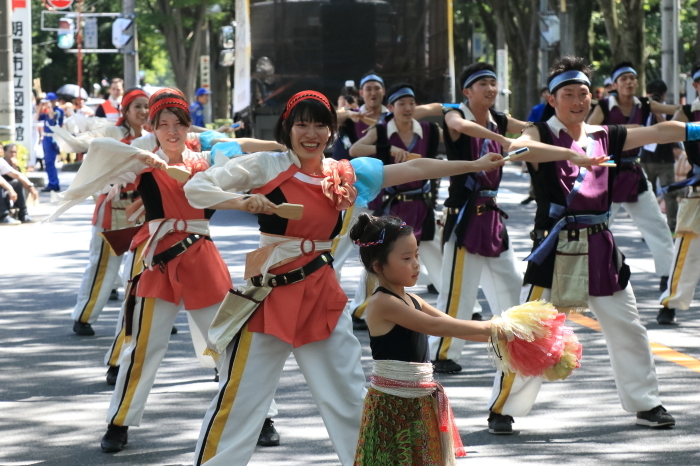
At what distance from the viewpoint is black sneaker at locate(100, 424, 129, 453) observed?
632cm

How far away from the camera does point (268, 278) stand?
5.31 meters

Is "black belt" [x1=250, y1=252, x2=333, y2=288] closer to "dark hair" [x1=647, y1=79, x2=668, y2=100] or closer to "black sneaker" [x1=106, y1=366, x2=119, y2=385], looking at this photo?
"black sneaker" [x1=106, y1=366, x2=119, y2=385]

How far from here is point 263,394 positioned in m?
5.29

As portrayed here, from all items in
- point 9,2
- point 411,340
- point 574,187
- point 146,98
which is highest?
point 9,2

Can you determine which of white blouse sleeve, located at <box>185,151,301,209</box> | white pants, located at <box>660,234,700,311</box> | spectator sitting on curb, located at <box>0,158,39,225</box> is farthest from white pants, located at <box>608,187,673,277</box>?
spectator sitting on curb, located at <box>0,158,39,225</box>

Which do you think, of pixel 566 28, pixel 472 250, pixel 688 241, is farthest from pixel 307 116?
pixel 566 28

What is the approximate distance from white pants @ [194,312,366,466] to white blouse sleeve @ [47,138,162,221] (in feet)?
4.70

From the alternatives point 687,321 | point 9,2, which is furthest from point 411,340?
point 9,2

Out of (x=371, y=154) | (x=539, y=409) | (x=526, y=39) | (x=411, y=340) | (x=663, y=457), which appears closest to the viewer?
(x=411, y=340)

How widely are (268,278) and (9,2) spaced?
17424 mm

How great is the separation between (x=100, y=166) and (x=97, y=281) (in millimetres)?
3474

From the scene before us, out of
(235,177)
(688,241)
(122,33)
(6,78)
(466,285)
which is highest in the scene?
(122,33)

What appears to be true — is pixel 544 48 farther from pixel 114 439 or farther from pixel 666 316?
pixel 114 439

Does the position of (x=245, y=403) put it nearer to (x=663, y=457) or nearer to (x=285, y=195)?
(x=285, y=195)
